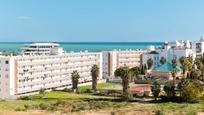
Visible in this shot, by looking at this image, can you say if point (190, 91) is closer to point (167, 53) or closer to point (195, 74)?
point (195, 74)

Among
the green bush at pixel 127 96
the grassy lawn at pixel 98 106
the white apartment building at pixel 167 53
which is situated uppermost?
the white apartment building at pixel 167 53

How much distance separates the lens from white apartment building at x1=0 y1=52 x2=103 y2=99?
108 m

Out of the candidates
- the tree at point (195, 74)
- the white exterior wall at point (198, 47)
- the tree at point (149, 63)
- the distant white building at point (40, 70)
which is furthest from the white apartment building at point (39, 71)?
the white exterior wall at point (198, 47)

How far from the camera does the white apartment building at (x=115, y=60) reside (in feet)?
497

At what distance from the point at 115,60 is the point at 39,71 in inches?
1670

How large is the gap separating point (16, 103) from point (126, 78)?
89.6 feet

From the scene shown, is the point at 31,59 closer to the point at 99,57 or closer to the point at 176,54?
the point at 99,57

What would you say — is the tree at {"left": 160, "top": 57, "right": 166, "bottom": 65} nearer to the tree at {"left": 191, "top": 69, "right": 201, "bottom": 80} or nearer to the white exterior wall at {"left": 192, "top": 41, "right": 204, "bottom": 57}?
the white exterior wall at {"left": 192, "top": 41, "right": 204, "bottom": 57}

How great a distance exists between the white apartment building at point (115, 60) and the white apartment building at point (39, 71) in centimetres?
911

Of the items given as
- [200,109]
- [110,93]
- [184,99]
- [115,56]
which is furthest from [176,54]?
[200,109]

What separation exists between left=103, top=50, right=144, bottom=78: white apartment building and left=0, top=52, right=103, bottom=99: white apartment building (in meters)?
9.11

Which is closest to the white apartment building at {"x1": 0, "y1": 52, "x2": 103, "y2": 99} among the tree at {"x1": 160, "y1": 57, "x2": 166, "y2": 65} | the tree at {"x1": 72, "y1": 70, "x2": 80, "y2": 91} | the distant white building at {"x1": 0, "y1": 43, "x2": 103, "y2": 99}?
the distant white building at {"x1": 0, "y1": 43, "x2": 103, "y2": 99}

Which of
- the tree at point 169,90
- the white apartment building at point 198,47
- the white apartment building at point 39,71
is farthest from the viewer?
the white apartment building at point 198,47

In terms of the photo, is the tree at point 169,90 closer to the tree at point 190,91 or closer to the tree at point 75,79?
the tree at point 190,91
